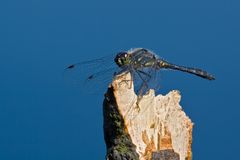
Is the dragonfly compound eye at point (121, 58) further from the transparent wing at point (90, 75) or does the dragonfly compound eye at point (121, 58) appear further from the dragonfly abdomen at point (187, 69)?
the dragonfly abdomen at point (187, 69)

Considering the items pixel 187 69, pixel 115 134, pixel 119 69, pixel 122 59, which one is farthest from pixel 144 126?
pixel 187 69

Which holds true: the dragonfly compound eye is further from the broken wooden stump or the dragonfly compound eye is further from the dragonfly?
the broken wooden stump

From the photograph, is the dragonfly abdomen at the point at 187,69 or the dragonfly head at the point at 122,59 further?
the dragonfly abdomen at the point at 187,69

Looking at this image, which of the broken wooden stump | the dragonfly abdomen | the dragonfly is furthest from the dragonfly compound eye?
the dragonfly abdomen

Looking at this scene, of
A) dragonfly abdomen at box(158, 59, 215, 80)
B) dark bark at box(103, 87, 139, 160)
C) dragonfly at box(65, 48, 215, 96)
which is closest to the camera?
dark bark at box(103, 87, 139, 160)

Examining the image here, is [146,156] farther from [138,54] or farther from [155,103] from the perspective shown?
[138,54]

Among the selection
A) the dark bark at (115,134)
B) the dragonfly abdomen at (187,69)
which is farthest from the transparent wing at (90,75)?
the dragonfly abdomen at (187,69)

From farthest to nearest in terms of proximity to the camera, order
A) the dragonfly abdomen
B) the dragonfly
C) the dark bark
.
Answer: the dragonfly abdomen < the dragonfly < the dark bark
